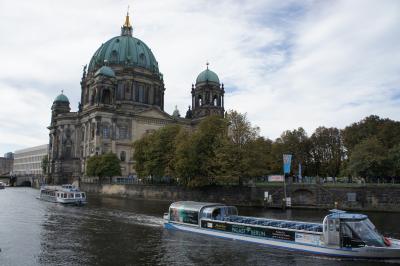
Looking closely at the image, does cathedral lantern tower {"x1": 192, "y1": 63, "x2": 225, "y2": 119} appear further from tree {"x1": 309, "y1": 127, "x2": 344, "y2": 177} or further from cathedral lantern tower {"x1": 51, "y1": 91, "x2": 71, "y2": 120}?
cathedral lantern tower {"x1": 51, "y1": 91, "x2": 71, "y2": 120}

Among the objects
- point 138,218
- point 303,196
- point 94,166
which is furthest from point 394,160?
point 94,166

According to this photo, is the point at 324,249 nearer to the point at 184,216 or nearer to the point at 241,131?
the point at 184,216

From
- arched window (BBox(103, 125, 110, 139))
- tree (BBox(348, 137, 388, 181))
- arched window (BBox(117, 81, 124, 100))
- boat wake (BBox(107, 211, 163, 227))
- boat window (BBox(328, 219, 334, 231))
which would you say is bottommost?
boat wake (BBox(107, 211, 163, 227))

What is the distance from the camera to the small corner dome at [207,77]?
13112cm

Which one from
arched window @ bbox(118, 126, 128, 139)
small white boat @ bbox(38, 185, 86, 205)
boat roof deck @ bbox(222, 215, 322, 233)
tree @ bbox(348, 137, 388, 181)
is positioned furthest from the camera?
arched window @ bbox(118, 126, 128, 139)

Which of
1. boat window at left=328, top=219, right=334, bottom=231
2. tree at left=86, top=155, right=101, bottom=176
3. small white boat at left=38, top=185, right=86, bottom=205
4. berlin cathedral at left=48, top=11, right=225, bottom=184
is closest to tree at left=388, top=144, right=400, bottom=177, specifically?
boat window at left=328, top=219, right=334, bottom=231

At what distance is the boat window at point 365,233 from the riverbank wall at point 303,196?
23.1 m

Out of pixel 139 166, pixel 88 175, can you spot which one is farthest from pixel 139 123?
pixel 139 166

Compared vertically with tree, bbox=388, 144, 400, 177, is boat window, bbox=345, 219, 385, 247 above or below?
below

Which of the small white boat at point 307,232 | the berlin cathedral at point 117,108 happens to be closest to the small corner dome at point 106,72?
the berlin cathedral at point 117,108

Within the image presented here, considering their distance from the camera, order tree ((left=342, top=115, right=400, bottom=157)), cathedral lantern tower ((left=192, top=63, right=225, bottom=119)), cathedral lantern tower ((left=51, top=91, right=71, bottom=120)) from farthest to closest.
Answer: cathedral lantern tower ((left=51, top=91, right=71, bottom=120)), cathedral lantern tower ((left=192, top=63, right=225, bottom=119)), tree ((left=342, top=115, right=400, bottom=157))

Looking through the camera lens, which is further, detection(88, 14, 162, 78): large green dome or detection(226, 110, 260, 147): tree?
detection(88, 14, 162, 78): large green dome

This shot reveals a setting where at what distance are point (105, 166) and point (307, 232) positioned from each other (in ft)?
257

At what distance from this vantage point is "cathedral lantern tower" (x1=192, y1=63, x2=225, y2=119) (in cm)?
13012
